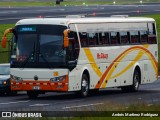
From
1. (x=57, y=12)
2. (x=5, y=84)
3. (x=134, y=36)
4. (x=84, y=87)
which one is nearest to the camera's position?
(x=84, y=87)

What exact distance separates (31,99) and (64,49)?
2.54 meters

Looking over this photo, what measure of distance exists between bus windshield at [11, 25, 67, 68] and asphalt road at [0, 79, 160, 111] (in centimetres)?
138

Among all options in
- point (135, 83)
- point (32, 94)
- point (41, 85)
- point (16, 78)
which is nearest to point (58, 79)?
point (41, 85)

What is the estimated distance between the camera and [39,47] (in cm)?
2830

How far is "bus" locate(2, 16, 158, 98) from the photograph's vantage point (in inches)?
1109

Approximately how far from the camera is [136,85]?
33688mm

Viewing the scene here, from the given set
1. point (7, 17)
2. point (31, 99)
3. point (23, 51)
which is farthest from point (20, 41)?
point (7, 17)

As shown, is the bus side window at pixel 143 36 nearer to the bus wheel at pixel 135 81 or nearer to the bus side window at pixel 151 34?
the bus side window at pixel 151 34

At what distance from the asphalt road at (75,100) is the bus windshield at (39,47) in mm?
1378

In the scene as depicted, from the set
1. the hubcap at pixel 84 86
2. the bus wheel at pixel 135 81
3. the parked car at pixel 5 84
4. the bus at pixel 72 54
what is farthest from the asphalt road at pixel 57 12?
the hubcap at pixel 84 86

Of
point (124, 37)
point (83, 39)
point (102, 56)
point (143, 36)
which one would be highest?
point (83, 39)

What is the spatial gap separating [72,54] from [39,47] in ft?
3.97

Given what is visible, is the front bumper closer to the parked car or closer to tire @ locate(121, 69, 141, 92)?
the parked car

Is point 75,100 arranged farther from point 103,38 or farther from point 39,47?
point 103,38
